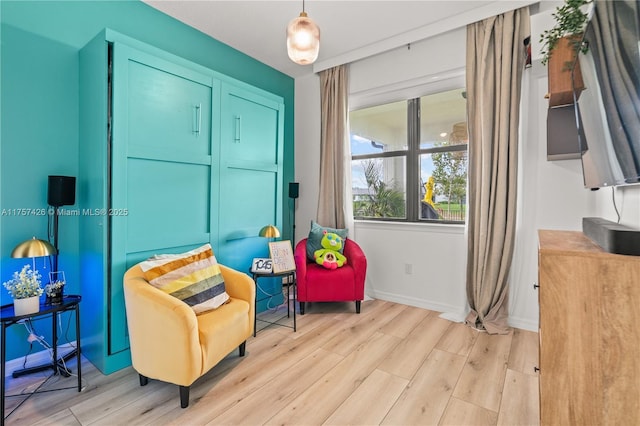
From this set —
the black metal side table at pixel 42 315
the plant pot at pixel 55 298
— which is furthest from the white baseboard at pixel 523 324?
the plant pot at pixel 55 298

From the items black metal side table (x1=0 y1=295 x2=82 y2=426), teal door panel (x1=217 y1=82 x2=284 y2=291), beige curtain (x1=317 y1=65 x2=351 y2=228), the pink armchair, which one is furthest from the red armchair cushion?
black metal side table (x1=0 y1=295 x2=82 y2=426)

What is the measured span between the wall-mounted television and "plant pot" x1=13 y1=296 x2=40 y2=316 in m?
2.75

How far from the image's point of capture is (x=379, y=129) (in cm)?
371

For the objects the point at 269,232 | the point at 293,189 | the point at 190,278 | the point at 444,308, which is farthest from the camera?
the point at 293,189

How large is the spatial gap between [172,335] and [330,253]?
5.84ft

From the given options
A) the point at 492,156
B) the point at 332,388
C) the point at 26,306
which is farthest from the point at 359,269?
the point at 26,306

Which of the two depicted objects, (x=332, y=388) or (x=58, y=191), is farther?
(x=58, y=191)

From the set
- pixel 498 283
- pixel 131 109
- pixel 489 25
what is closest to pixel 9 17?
pixel 131 109

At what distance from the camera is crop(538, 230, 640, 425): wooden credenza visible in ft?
2.80

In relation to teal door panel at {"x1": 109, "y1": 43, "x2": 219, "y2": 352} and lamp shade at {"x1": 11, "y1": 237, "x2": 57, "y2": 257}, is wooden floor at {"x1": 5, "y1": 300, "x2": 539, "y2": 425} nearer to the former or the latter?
teal door panel at {"x1": 109, "y1": 43, "x2": 219, "y2": 352}

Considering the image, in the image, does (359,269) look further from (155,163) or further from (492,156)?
(155,163)

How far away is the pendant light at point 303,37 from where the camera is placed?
178 centimetres

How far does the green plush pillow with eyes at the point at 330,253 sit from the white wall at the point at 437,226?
0.58 meters

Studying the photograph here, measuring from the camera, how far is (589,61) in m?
1.17
